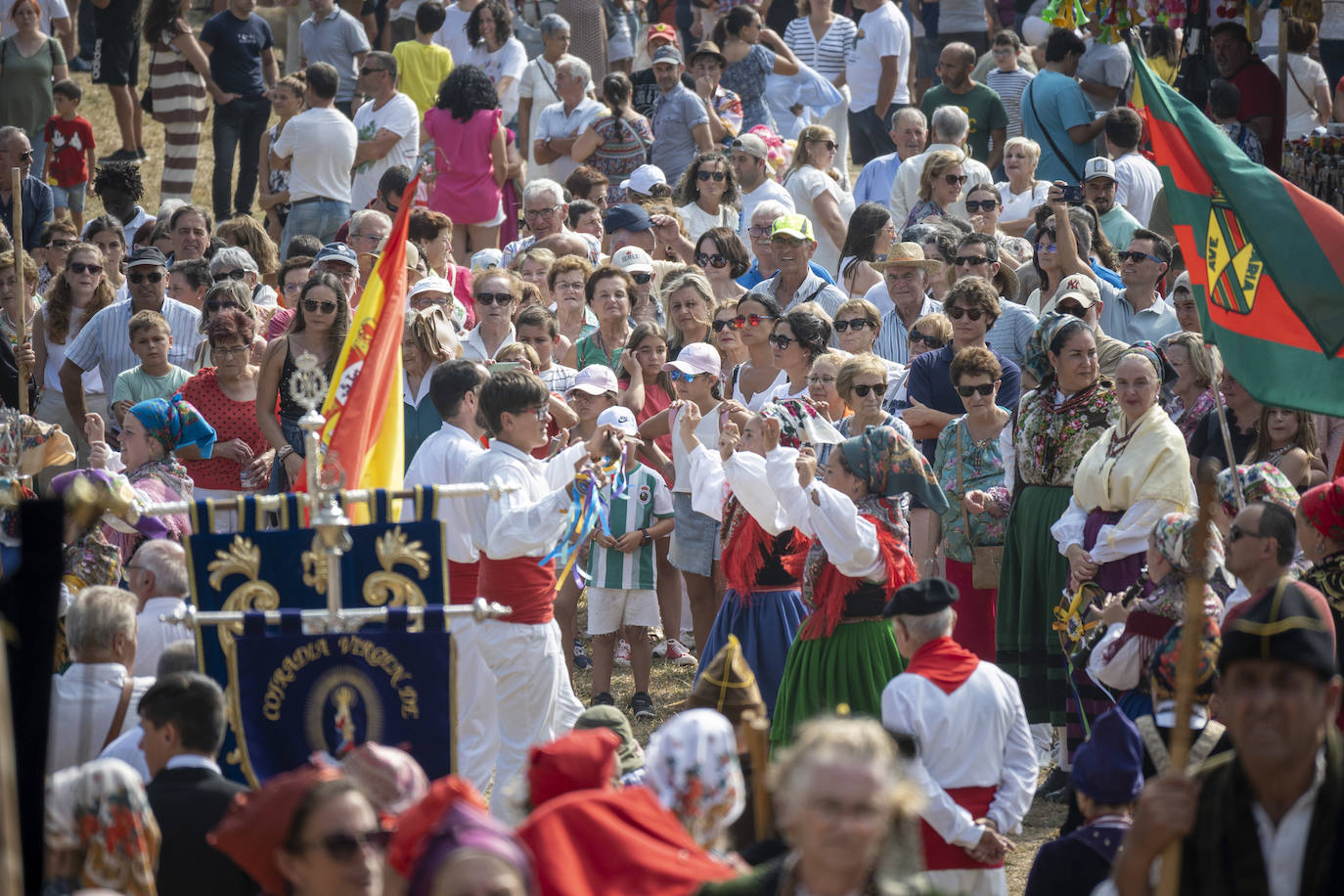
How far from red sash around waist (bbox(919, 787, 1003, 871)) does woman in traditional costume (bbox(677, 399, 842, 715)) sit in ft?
5.71

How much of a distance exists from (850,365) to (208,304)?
3.50 m

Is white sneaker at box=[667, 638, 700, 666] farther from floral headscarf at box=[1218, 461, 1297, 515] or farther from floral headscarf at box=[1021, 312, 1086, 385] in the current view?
floral headscarf at box=[1218, 461, 1297, 515]

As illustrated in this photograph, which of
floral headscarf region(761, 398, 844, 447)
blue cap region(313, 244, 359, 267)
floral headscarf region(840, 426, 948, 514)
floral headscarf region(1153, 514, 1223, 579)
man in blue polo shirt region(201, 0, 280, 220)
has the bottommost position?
floral headscarf region(1153, 514, 1223, 579)

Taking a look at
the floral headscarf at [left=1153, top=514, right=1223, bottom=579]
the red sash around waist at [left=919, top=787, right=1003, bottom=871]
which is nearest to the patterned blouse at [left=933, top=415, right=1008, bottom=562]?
the floral headscarf at [left=1153, top=514, right=1223, bottom=579]

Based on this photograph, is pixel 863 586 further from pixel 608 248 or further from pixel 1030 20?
pixel 1030 20

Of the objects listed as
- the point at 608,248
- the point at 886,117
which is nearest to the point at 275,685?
the point at 608,248

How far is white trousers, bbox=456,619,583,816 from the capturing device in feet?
23.5

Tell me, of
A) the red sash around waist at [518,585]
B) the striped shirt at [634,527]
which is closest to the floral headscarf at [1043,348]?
the striped shirt at [634,527]

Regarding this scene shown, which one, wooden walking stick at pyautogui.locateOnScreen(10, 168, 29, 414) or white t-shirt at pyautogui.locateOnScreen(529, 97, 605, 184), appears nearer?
wooden walking stick at pyautogui.locateOnScreen(10, 168, 29, 414)

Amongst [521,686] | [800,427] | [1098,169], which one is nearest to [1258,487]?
[800,427]

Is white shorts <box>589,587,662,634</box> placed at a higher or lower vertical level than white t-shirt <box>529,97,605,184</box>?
lower

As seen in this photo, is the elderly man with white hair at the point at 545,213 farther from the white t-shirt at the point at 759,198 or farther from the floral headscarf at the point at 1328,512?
the floral headscarf at the point at 1328,512

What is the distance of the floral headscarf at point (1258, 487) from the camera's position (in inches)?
241

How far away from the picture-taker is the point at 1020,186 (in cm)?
1241
